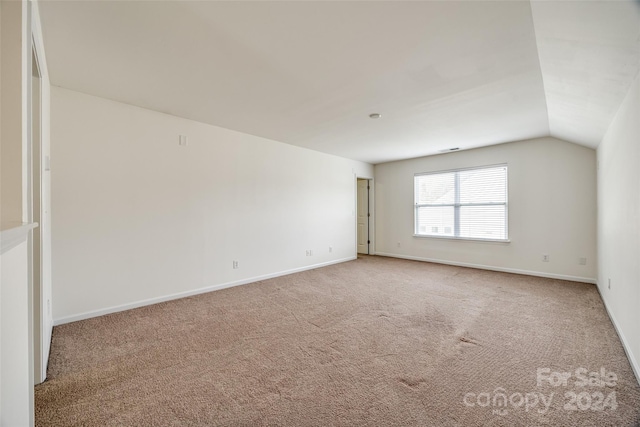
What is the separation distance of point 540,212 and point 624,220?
8.66 ft

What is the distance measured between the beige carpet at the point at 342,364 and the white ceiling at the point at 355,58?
227cm

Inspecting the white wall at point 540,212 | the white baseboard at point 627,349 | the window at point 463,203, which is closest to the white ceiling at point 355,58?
the white wall at point 540,212

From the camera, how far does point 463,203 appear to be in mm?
5762

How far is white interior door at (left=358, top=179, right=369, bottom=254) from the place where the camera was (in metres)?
7.44

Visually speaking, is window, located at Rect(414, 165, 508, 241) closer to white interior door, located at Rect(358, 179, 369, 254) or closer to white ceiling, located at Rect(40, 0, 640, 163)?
white interior door, located at Rect(358, 179, 369, 254)

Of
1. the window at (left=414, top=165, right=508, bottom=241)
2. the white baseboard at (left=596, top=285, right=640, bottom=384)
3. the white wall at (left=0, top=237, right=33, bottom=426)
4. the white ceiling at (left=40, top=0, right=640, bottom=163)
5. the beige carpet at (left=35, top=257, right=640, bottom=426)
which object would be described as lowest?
the beige carpet at (left=35, top=257, right=640, bottom=426)

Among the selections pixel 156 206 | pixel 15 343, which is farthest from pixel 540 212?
pixel 15 343

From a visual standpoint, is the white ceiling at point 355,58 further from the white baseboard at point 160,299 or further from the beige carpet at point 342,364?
the white baseboard at point 160,299

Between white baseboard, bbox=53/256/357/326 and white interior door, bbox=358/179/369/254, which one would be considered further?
white interior door, bbox=358/179/369/254

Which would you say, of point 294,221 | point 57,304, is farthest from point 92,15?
point 294,221

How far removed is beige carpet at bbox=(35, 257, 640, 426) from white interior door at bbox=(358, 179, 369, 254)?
12.4ft

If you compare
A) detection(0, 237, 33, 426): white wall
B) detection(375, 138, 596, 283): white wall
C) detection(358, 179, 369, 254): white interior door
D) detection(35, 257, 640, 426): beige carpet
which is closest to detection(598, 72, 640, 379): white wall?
detection(35, 257, 640, 426): beige carpet

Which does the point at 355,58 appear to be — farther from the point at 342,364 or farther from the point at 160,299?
the point at 160,299

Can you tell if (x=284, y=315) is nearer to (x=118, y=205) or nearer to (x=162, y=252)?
(x=162, y=252)
